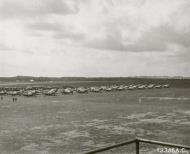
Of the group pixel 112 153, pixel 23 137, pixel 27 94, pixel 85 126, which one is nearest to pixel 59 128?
pixel 85 126

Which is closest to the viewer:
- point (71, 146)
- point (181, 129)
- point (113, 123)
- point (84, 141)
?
point (71, 146)

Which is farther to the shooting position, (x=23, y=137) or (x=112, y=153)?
(x=23, y=137)

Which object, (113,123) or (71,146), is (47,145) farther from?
(113,123)

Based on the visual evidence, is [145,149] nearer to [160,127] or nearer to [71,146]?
[71,146]

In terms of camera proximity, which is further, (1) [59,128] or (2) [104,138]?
(1) [59,128]

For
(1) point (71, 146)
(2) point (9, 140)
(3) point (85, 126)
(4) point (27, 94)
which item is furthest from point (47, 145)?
(4) point (27, 94)

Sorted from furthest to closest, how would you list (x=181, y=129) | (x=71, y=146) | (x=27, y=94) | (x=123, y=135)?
(x=27, y=94) → (x=181, y=129) → (x=123, y=135) → (x=71, y=146)

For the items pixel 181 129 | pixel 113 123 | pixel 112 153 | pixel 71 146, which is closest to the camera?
pixel 112 153

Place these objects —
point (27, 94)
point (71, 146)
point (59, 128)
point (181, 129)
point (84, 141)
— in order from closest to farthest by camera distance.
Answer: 1. point (71, 146)
2. point (84, 141)
3. point (181, 129)
4. point (59, 128)
5. point (27, 94)
